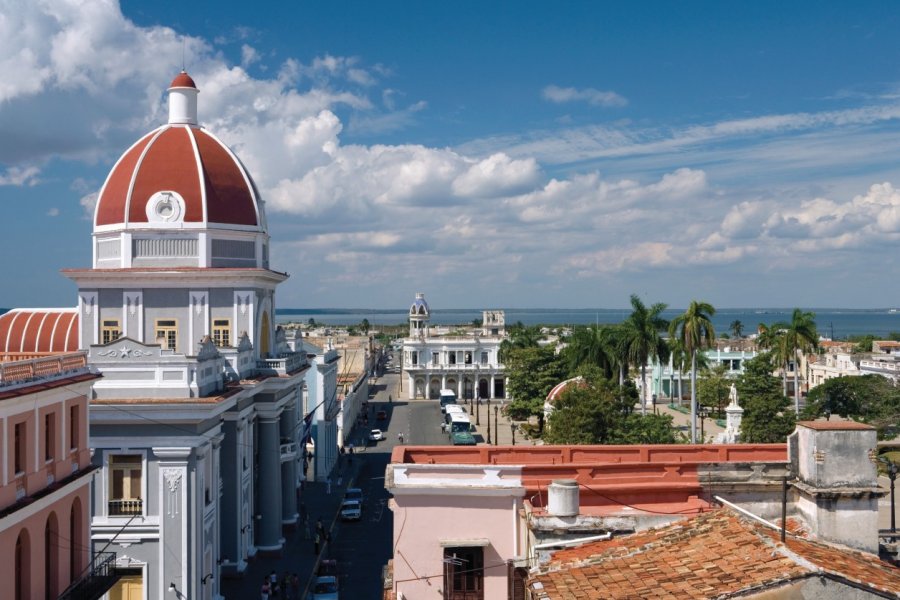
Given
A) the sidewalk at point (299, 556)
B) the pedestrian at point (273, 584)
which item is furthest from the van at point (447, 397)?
the pedestrian at point (273, 584)

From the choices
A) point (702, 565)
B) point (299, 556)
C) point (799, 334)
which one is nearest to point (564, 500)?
point (702, 565)

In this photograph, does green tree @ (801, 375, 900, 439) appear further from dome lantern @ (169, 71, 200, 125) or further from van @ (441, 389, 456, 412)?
dome lantern @ (169, 71, 200, 125)

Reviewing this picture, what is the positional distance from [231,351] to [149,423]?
613cm

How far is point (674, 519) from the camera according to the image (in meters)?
13.8

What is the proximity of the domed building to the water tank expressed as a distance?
46.4 ft

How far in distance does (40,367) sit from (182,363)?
24.5 feet

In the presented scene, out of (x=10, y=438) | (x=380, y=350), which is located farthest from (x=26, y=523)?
(x=380, y=350)

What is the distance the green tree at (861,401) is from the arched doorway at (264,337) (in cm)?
3515

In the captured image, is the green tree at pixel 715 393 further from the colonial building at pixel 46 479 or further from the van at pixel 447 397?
the colonial building at pixel 46 479

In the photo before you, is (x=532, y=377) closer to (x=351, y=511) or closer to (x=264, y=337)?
(x=351, y=511)

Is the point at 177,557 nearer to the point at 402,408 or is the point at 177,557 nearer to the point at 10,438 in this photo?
the point at 10,438

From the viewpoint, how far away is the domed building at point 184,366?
25.4 meters

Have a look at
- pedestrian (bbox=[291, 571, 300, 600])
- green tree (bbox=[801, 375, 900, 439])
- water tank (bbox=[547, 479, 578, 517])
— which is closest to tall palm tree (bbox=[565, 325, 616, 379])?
green tree (bbox=[801, 375, 900, 439])

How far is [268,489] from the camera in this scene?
34.9m
